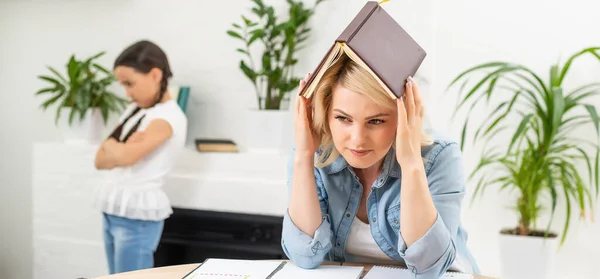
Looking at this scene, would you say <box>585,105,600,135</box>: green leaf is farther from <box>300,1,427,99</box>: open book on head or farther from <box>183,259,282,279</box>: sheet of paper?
<box>183,259,282,279</box>: sheet of paper

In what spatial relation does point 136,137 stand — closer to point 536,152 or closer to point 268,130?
point 268,130

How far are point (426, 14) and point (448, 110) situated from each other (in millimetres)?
417

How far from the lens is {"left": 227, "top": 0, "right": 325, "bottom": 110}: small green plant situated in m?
2.72

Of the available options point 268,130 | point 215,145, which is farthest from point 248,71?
point 215,145

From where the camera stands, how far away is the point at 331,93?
49.6 inches

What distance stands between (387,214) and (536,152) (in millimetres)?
1257

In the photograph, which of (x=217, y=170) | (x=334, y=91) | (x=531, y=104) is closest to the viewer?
(x=334, y=91)

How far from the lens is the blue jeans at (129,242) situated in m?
2.68

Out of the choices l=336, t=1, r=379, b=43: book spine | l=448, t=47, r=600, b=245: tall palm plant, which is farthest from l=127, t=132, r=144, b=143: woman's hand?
l=336, t=1, r=379, b=43: book spine

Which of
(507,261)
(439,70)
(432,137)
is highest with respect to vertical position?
(439,70)

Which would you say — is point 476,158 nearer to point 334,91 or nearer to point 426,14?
point 426,14

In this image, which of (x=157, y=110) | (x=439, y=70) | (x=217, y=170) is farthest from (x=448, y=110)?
(x=157, y=110)

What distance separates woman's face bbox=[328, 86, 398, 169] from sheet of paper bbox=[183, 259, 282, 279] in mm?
281

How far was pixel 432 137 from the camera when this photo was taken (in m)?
1.34
